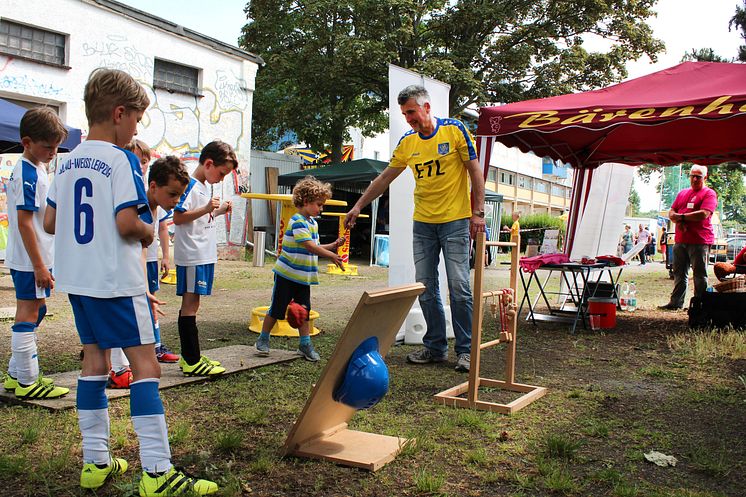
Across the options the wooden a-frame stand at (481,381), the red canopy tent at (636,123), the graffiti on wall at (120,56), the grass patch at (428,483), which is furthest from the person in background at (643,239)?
the graffiti on wall at (120,56)

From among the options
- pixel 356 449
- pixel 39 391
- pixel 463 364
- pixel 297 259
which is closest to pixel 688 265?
pixel 463 364

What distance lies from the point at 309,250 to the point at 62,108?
11.1 metres

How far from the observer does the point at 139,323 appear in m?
2.60

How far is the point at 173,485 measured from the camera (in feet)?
8.36

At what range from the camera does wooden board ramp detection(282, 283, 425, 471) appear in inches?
118

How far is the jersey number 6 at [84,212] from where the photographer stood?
101 inches

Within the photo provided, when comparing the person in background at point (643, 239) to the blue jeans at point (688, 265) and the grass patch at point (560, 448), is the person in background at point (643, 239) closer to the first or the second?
the blue jeans at point (688, 265)

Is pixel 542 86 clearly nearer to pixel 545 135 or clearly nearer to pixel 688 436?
pixel 545 135

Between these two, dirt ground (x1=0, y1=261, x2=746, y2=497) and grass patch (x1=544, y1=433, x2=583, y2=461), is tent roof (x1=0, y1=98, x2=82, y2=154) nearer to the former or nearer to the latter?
dirt ground (x1=0, y1=261, x2=746, y2=497)

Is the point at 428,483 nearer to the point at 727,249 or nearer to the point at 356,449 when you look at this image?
the point at 356,449

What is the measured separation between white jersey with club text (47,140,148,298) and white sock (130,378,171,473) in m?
0.38

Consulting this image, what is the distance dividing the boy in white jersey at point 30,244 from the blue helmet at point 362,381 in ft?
5.82

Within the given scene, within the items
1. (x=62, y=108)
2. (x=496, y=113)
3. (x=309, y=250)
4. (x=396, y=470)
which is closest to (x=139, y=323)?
(x=396, y=470)

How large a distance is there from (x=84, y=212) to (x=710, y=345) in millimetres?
5747
